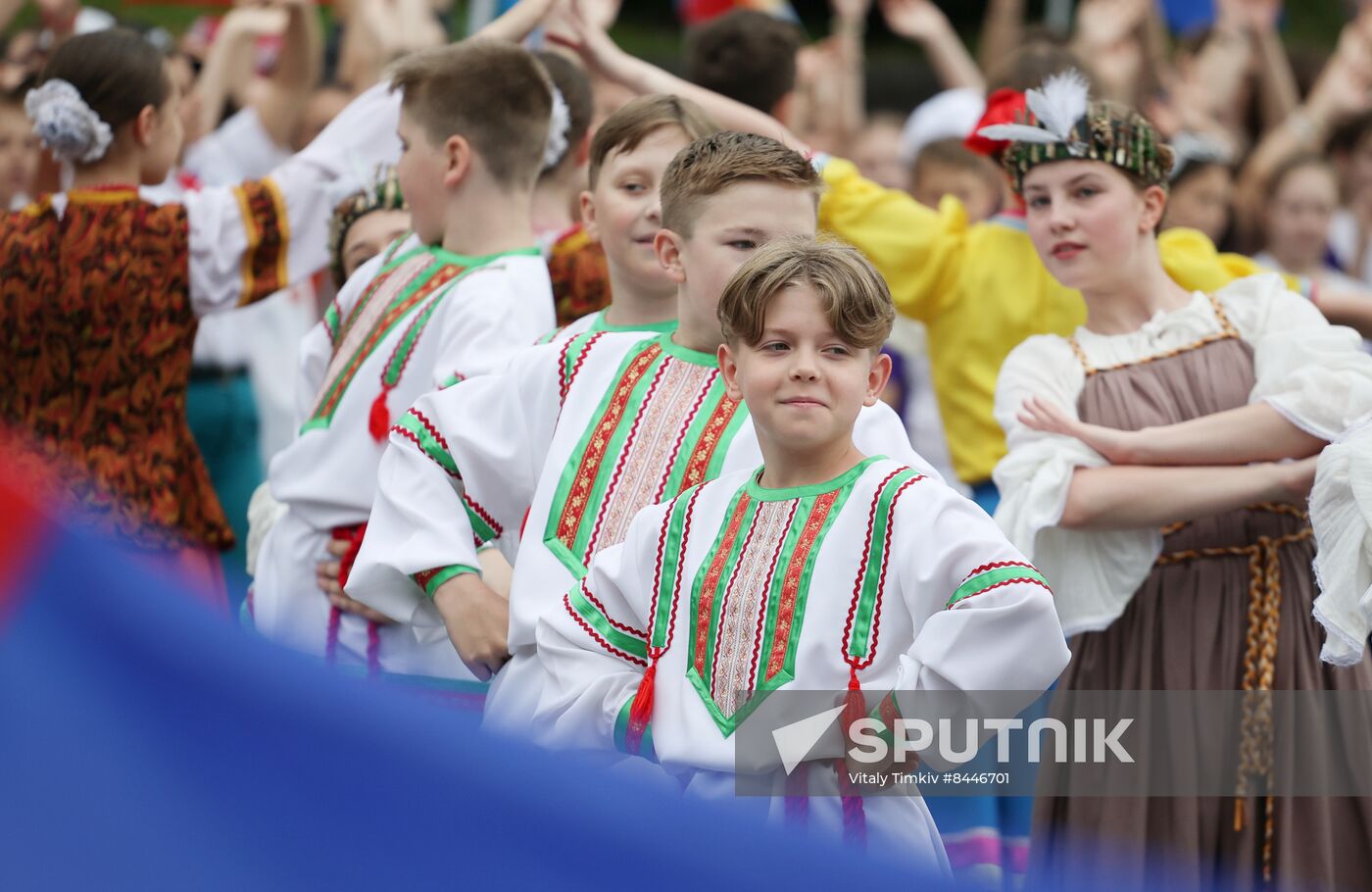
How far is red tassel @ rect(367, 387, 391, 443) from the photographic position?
4.07 meters

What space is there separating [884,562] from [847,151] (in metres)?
6.86

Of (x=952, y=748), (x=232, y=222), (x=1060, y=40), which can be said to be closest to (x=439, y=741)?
(x=952, y=748)

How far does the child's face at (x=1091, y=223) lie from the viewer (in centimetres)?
398

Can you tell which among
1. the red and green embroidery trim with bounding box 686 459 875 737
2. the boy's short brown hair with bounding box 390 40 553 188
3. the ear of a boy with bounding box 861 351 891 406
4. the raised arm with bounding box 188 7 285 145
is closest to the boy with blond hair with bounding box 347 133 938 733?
the ear of a boy with bounding box 861 351 891 406

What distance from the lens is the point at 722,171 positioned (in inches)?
131

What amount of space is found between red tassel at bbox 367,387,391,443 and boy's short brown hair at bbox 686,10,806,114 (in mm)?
2080

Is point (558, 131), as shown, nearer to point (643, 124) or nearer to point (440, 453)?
point (643, 124)

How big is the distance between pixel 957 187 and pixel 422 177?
3.29 metres

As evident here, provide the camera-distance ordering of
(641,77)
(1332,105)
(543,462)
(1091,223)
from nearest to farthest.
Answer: (543,462)
(1091,223)
(641,77)
(1332,105)

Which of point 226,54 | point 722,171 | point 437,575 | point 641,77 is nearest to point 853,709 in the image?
point 437,575

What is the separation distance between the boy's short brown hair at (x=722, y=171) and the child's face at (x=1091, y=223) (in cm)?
81

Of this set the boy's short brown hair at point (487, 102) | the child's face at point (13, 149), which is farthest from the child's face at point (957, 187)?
the child's face at point (13, 149)

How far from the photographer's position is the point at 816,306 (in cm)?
296

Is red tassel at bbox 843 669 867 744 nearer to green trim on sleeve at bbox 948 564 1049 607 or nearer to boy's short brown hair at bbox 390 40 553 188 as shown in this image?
green trim on sleeve at bbox 948 564 1049 607
